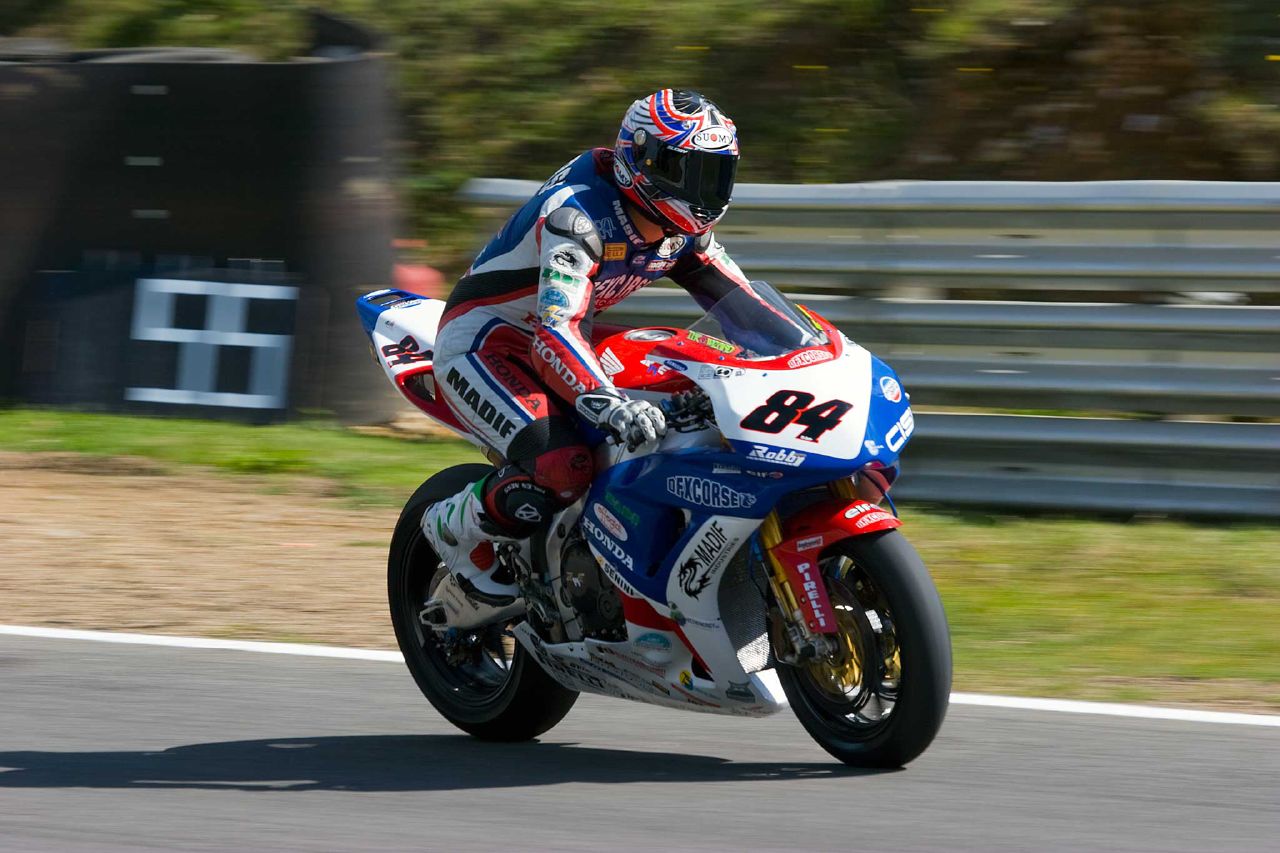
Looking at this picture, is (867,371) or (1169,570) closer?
(867,371)

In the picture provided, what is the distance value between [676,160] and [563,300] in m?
0.49

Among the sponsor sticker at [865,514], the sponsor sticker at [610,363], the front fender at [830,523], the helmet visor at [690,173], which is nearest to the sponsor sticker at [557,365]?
the sponsor sticker at [610,363]

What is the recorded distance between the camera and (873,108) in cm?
1304

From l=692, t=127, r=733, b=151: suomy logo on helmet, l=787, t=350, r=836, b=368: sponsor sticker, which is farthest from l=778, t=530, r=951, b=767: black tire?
l=692, t=127, r=733, b=151: suomy logo on helmet

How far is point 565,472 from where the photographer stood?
4984 mm

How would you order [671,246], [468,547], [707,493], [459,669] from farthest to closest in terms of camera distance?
1. [459,669]
2. [468,547]
3. [671,246]
4. [707,493]

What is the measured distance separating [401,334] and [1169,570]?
11.3ft

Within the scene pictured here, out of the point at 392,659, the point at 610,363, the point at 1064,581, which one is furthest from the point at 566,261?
the point at 1064,581

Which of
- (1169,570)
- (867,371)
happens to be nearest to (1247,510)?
(1169,570)

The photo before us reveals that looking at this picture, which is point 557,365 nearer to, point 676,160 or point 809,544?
point 676,160

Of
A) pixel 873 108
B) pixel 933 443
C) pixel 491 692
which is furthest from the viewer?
pixel 873 108

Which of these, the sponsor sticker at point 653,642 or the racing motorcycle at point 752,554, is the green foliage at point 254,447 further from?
the sponsor sticker at point 653,642

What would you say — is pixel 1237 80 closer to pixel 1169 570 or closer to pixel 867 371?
pixel 1169 570

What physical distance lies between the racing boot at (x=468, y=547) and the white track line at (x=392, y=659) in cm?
109
